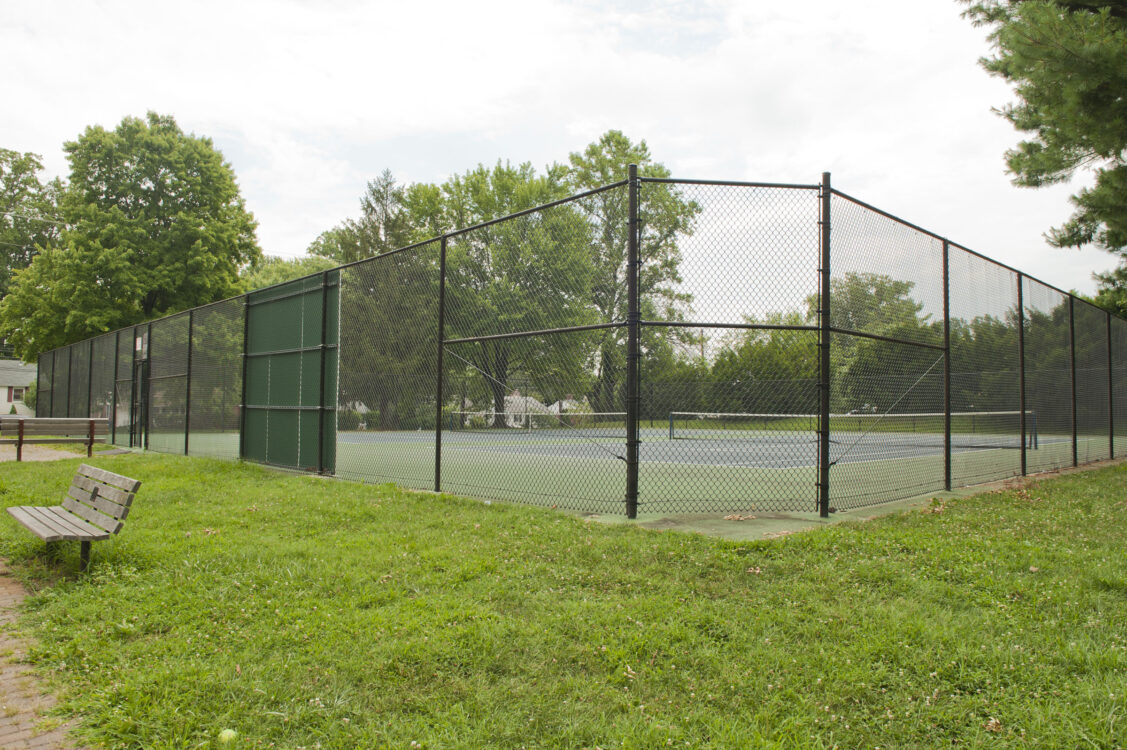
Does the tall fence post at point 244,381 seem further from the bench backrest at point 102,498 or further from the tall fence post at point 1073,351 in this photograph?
the tall fence post at point 1073,351

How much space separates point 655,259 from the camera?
7055mm

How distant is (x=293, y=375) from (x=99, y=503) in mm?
5029

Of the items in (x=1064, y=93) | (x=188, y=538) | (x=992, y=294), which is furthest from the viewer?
(x=992, y=294)

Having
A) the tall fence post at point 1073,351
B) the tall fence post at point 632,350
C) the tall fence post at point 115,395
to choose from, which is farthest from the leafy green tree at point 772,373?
the tall fence post at point 115,395

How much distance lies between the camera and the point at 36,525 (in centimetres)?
436

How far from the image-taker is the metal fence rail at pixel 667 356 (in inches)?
230

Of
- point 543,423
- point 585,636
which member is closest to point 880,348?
point 543,423

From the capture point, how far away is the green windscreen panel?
8844 mm

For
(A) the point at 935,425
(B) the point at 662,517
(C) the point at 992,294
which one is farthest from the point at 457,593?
(C) the point at 992,294

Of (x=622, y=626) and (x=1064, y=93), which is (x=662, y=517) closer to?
(x=622, y=626)

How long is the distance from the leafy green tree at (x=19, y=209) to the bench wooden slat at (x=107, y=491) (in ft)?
155

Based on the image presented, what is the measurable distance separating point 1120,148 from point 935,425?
350 centimetres

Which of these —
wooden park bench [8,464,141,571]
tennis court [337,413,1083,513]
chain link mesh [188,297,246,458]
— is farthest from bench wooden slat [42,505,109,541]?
chain link mesh [188,297,246,458]

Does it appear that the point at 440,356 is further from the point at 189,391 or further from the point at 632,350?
the point at 189,391
